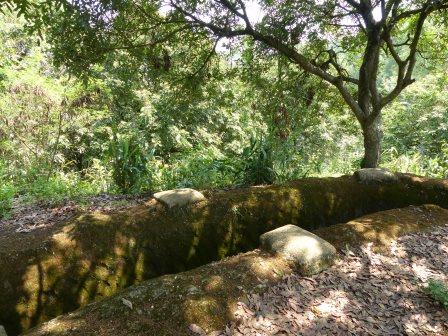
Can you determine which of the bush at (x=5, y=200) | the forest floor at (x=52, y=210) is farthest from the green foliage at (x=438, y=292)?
the bush at (x=5, y=200)

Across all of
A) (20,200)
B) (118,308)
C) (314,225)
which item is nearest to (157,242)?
(118,308)

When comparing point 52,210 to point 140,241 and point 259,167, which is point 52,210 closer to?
point 140,241

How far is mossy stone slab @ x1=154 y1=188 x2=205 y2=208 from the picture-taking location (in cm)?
390

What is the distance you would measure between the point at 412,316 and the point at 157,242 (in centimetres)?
235

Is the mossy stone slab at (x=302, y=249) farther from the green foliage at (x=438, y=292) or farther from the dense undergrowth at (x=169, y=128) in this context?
the dense undergrowth at (x=169, y=128)

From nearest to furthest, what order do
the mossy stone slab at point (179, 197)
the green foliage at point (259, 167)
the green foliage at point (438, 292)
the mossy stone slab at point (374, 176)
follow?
the green foliage at point (438, 292), the mossy stone slab at point (179, 197), the mossy stone slab at point (374, 176), the green foliage at point (259, 167)

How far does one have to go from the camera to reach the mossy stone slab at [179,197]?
3.90 m

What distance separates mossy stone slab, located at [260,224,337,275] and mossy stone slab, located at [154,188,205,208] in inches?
39.5

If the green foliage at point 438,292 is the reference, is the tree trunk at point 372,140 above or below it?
above

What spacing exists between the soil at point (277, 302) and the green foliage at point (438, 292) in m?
0.06

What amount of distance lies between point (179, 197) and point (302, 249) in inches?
60.6

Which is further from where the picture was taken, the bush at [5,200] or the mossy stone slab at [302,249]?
the bush at [5,200]

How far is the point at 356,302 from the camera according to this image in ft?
9.21

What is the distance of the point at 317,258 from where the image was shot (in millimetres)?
3129
